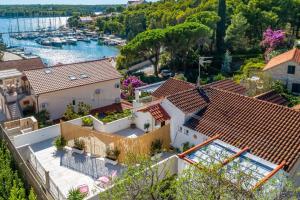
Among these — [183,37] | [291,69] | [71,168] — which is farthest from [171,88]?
[183,37]

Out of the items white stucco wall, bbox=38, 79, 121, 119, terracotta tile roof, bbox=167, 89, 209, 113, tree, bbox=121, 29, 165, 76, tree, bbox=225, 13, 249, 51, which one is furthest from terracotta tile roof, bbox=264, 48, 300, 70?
tree, bbox=225, 13, 249, 51

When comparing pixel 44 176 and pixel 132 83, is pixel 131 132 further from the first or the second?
pixel 132 83

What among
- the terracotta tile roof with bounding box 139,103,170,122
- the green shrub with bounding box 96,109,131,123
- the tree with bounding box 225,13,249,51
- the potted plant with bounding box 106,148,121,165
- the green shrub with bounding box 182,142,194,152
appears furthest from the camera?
the tree with bounding box 225,13,249,51

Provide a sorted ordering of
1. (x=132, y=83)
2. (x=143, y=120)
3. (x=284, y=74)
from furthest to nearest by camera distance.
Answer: (x=132, y=83), (x=284, y=74), (x=143, y=120)

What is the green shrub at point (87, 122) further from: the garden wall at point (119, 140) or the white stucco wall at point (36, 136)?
the garden wall at point (119, 140)

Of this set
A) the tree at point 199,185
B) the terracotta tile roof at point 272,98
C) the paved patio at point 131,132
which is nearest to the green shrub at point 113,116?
the paved patio at point 131,132

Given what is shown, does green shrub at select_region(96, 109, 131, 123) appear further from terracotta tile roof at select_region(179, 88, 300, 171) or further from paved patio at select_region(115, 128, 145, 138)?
terracotta tile roof at select_region(179, 88, 300, 171)
